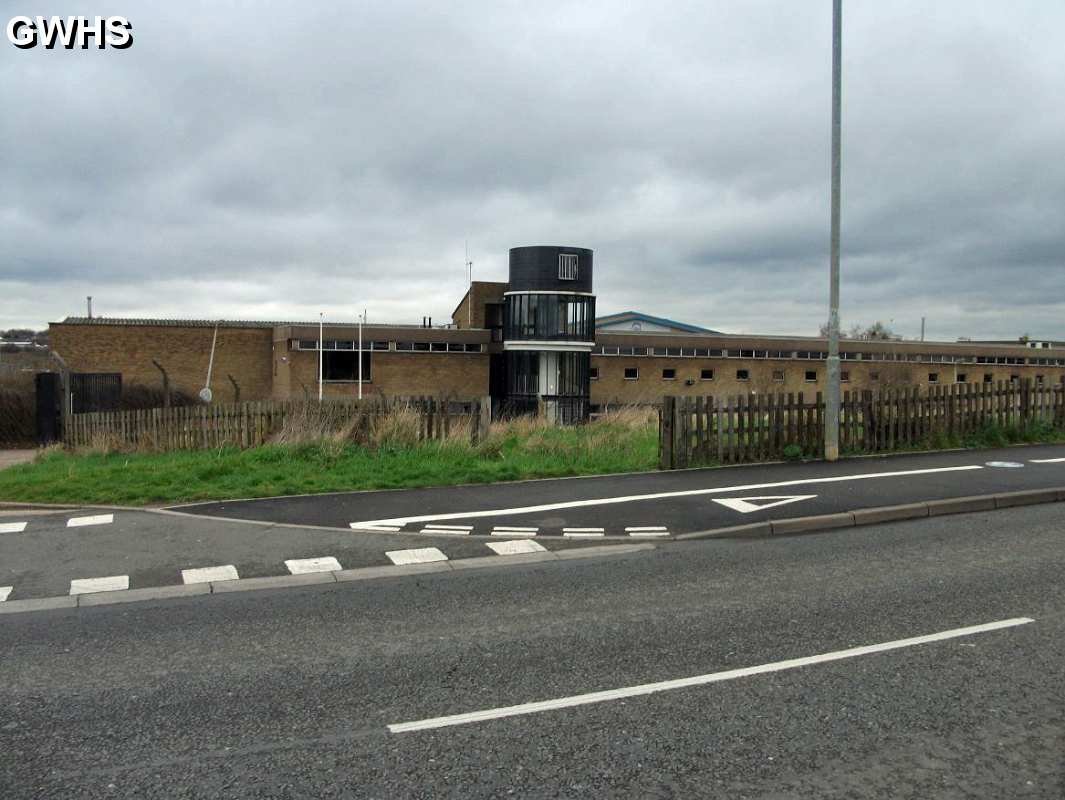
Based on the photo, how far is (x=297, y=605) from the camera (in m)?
7.31

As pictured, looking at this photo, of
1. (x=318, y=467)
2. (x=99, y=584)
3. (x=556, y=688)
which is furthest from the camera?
(x=318, y=467)

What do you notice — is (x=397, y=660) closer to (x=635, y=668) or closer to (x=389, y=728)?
(x=389, y=728)

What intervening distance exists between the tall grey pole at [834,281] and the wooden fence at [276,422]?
6102 millimetres

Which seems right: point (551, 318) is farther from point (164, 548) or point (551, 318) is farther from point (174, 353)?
point (164, 548)

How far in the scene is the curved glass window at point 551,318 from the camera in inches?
1564

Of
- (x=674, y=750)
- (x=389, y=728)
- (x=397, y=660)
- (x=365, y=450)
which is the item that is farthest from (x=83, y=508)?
(x=674, y=750)

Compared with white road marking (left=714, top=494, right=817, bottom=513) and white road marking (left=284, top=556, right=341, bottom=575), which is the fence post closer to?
white road marking (left=714, top=494, right=817, bottom=513)

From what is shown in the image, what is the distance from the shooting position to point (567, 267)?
131 feet

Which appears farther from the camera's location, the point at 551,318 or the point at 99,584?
the point at 551,318

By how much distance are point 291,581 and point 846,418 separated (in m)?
11.3

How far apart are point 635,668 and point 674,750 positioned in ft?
3.78

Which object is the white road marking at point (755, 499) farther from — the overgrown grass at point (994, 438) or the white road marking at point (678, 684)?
the overgrown grass at point (994, 438)

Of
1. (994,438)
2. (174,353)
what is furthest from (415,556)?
(174,353)

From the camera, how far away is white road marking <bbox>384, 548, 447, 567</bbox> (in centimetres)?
879
